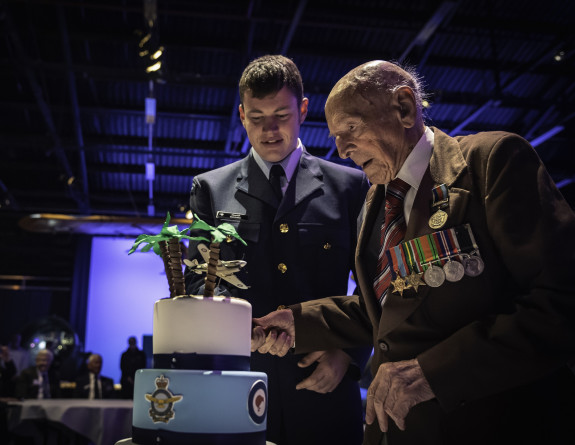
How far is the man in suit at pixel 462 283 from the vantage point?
1.22 metres

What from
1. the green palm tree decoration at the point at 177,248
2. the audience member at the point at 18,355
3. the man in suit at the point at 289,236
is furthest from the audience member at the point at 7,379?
the green palm tree decoration at the point at 177,248

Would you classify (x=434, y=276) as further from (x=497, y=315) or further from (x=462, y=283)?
(x=497, y=315)

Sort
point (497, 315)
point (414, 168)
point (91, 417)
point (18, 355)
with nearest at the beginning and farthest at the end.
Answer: point (497, 315)
point (414, 168)
point (91, 417)
point (18, 355)

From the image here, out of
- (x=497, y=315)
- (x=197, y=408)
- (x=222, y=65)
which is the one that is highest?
(x=222, y=65)

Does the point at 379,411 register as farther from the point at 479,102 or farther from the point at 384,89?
the point at 479,102

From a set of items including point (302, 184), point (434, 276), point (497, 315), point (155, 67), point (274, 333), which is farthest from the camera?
point (155, 67)

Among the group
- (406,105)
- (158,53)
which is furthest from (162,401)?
(158,53)

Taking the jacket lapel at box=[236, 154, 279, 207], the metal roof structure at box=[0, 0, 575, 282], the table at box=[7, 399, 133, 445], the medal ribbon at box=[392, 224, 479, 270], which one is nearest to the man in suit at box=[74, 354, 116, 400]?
the table at box=[7, 399, 133, 445]

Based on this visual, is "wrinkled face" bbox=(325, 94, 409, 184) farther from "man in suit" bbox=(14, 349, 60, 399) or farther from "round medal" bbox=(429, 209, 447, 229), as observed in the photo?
"man in suit" bbox=(14, 349, 60, 399)

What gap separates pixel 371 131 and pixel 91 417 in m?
5.53

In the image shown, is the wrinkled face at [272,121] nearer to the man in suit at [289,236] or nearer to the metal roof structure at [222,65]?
the man in suit at [289,236]

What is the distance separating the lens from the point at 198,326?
1.40 metres

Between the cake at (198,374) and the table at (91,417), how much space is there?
511 cm

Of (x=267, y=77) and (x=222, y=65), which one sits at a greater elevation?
(x=222, y=65)
